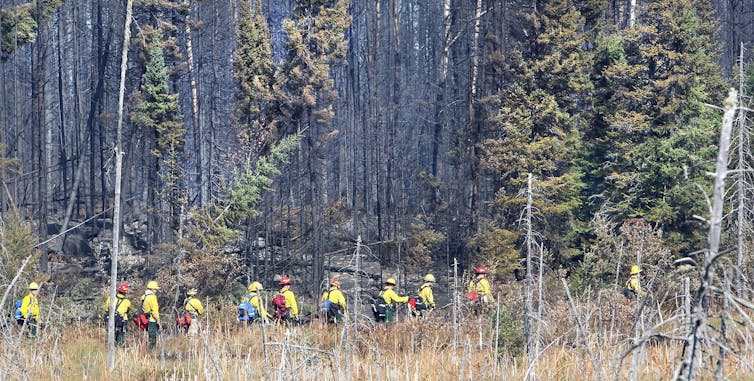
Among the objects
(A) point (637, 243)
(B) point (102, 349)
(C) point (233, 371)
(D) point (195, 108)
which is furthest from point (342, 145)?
(C) point (233, 371)

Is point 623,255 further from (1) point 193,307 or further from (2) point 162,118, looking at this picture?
(2) point 162,118

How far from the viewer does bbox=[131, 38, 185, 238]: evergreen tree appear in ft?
92.1

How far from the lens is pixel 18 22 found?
28016 mm

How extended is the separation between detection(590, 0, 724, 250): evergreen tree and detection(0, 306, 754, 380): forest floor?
9574mm

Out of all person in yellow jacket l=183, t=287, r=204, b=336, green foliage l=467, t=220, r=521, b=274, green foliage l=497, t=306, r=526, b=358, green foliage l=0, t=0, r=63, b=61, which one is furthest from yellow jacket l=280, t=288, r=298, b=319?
green foliage l=0, t=0, r=63, b=61

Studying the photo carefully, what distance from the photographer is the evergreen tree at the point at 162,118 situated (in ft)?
92.1

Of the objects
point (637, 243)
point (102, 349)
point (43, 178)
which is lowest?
point (102, 349)

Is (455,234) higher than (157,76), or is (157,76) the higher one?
(157,76)

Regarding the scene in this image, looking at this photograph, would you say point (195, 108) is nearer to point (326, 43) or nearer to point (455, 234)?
point (326, 43)

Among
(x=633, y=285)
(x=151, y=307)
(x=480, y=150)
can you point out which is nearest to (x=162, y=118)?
(x=480, y=150)

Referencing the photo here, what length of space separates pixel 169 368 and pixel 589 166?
17440mm

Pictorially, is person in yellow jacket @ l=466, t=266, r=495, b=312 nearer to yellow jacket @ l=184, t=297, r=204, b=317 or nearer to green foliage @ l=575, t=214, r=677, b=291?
green foliage @ l=575, t=214, r=677, b=291

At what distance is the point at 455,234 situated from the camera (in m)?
31.5

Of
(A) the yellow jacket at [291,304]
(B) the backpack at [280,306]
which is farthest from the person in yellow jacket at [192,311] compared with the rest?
(A) the yellow jacket at [291,304]
